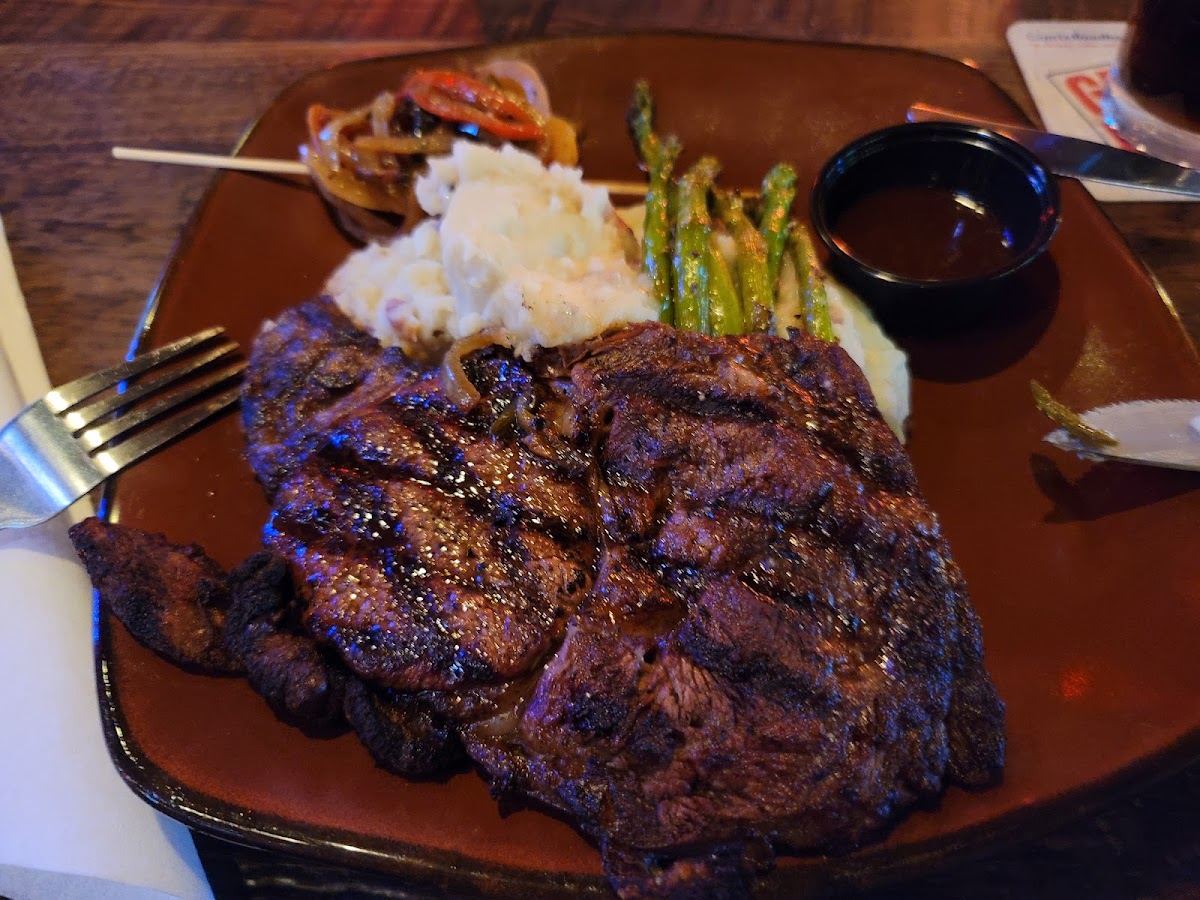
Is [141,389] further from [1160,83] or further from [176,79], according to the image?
[1160,83]

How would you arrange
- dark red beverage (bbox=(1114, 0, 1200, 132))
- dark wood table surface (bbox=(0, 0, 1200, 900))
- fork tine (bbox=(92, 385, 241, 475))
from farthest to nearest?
dark wood table surface (bbox=(0, 0, 1200, 900)), dark red beverage (bbox=(1114, 0, 1200, 132)), fork tine (bbox=(92, 385, 241, 475))

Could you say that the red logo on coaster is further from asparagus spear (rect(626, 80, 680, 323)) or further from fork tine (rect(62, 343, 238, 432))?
fork tine (rect(62, 343, 238, 432))

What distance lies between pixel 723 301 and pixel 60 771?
9.98ft

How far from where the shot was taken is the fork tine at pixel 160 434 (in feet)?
10.4

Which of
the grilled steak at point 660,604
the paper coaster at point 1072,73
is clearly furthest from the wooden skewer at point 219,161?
the paper coaster at point 1072,73

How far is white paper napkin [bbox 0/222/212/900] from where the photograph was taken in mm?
2422

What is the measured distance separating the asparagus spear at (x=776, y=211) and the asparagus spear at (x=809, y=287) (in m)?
0.07

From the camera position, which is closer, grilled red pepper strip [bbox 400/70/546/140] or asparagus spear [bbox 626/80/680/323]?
asparagus spear [bbox 626/80/680/323]

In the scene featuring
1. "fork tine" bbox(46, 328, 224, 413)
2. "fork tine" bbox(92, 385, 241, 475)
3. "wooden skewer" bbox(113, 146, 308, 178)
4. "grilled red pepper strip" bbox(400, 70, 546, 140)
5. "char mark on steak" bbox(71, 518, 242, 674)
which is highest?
"grilled red pepper strip" bbox(400, 70, 546, 140)

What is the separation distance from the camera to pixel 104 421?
3281mm

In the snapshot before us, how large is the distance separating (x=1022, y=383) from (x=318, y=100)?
3979mm

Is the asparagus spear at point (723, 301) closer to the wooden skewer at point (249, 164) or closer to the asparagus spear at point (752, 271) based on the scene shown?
the asparagus spear at point (752, 271)

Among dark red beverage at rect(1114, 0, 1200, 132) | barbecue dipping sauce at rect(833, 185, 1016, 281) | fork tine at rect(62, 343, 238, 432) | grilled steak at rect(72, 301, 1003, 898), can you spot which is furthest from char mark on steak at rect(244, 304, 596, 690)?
dark red beverage at rect(1114, 0, 1200, 132)

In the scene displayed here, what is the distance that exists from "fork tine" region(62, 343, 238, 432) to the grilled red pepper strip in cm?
169
